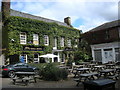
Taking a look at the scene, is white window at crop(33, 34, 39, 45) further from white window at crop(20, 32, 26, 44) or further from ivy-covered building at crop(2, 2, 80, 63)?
white window at crop(20, 32, 26, 44)

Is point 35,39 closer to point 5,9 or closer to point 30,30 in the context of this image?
point 30,30

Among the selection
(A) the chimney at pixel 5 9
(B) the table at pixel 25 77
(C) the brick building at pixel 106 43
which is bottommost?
(B) the table at pixel 25 77

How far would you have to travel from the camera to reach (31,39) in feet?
72.6

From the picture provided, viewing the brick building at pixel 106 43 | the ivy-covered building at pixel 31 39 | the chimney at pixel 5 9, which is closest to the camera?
the ivy-covered building at pixel 31 39

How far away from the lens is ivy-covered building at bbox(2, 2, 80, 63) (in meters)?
19.9

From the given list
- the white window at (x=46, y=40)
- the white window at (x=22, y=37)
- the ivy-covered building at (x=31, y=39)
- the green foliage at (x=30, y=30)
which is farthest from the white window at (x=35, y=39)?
the white window at (x=22, y=37)

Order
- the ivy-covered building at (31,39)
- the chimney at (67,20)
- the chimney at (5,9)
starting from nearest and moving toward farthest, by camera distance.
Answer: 1. the ivy-covered building at (31,39)
2. the chimney at (5,9)
3. the chimney at (67,20)

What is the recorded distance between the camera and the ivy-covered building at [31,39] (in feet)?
65.3

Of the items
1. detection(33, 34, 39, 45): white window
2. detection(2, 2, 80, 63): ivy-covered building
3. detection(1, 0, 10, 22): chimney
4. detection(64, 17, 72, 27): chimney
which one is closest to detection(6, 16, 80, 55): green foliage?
detection(2, 2, 80, 63): ivy-covered building

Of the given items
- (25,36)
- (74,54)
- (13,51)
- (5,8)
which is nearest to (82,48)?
(74,54)

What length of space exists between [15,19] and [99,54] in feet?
55.0

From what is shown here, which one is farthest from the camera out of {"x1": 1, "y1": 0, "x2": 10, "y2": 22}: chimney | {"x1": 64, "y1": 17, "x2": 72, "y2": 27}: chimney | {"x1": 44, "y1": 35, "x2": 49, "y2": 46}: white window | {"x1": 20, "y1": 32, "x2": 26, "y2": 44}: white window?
{"x1": 64, "y1": 17, "x2": 72, "y2": 27}: chimney

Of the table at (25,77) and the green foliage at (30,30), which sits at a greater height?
the green foliage at (30,30)

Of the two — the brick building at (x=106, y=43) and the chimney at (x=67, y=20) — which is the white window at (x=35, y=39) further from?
the chimney at (x=67, y=20)
